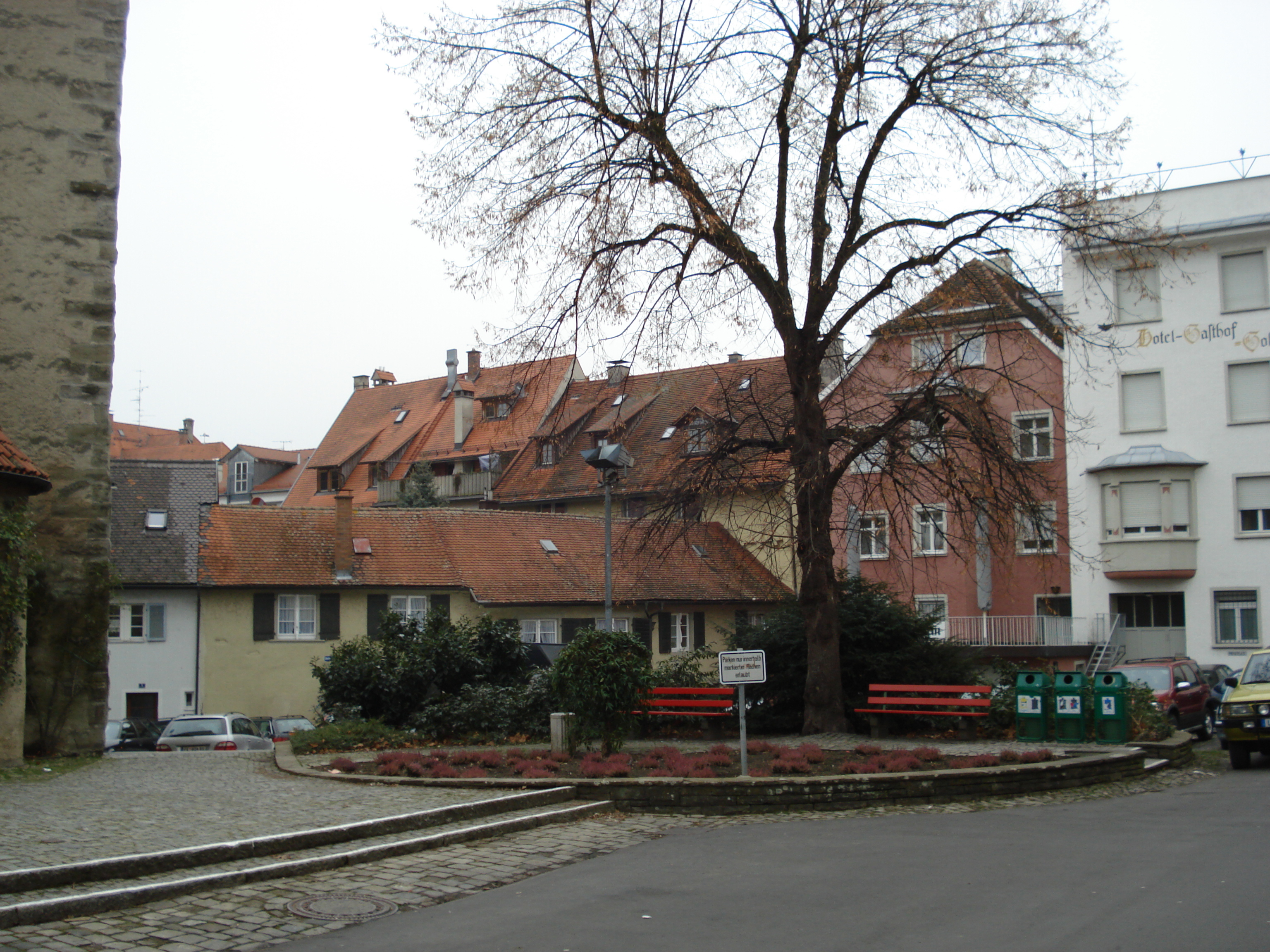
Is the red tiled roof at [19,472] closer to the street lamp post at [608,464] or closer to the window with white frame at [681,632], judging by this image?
the street lamp post at [608,464]

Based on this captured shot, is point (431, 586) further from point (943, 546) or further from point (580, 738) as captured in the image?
point (580, 738)

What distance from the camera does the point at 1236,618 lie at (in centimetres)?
3803

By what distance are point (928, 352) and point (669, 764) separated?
899cm

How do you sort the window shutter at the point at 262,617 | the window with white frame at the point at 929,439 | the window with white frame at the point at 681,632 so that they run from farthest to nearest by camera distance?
the window with white frame at the point at 681,632, the window shutter at the point at 262,617, the window with white frame at the point at 929,439

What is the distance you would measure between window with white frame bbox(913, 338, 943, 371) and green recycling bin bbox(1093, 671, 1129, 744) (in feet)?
17.4

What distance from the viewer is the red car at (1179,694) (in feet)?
76.7

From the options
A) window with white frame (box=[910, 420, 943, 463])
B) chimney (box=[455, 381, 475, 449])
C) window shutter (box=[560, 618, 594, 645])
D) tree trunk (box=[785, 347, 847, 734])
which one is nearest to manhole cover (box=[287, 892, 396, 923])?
tree trunk (box=[785, 347, 847, 734])

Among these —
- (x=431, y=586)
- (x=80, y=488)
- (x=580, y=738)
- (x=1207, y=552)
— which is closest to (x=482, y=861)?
(x=580, y=738)

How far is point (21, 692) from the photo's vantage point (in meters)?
16.3

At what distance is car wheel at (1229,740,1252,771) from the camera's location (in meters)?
17.1

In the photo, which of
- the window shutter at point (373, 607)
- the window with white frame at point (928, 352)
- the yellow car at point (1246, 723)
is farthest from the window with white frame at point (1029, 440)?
the window shutter at point (373, 607)

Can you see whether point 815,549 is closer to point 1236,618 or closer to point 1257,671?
point 1257,671

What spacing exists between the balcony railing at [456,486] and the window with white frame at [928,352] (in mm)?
36277

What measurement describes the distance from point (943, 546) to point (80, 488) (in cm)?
3093
